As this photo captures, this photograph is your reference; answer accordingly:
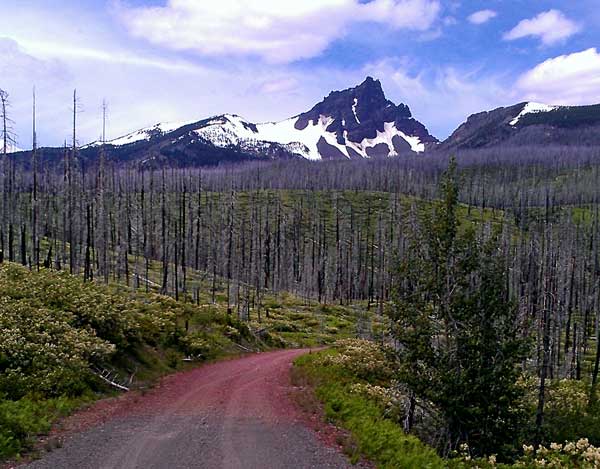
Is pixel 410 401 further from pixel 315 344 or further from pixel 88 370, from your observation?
pixel 315 344

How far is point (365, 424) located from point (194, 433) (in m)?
4.02

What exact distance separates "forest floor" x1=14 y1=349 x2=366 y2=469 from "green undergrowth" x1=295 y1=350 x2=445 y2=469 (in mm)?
621

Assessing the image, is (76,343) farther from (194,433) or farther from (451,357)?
(451,357)

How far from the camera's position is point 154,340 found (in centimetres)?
2275

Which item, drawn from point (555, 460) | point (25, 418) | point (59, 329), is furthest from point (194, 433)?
point (555, 460)

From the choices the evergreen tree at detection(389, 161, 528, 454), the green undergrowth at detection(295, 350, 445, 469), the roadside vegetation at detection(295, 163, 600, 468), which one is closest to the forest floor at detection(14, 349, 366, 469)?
the green undergrowth at detection(295, 350, 445, 469)

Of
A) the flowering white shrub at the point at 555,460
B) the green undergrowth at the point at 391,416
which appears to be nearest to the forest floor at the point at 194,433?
the green undergrowth at the point at 391,416

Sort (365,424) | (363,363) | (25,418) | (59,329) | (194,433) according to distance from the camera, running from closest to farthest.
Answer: (25,418)
(194,433)
(365,424)
(59,329)
(363,363)

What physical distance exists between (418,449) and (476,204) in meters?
169

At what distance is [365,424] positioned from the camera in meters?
13.1

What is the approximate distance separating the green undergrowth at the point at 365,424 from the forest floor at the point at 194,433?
0.62 m

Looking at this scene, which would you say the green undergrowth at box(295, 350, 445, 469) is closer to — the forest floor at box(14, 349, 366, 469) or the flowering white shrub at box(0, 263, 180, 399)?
the forest floor at box(14, 349, 366, 469)

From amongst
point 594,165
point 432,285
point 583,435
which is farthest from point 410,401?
point 594,165

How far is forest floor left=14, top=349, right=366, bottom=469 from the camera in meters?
10.7
